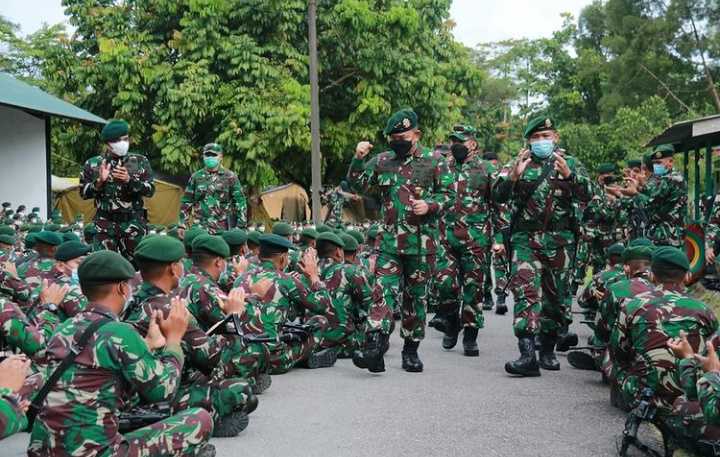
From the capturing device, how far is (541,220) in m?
7.34

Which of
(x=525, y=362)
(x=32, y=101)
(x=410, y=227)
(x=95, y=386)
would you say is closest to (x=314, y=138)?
(x=32, y=101)

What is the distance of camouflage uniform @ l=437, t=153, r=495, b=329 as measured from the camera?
864cm

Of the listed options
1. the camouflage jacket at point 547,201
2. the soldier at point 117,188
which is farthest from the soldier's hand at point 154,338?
the soldier at point 117,188

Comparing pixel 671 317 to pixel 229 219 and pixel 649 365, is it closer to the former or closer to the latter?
pixel 649 365

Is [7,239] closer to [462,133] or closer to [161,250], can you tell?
[161,250]

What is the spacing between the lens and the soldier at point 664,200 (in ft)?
36.3

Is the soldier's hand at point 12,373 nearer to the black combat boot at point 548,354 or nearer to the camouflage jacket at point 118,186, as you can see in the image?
the black combat boot at point 548,354

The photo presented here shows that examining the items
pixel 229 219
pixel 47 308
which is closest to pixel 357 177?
pixel 47 308

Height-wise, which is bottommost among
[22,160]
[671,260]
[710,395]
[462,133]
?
[710,395]

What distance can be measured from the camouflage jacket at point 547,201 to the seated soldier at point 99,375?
4103 millimetres

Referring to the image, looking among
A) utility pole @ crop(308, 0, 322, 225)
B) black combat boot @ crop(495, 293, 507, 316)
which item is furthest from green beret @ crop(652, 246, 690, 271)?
utility pole @ crop(308, 0, 322, 225)

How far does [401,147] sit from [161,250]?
124 inches

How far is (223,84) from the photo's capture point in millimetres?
22078

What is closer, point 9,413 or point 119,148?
point 9,413
